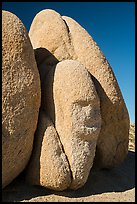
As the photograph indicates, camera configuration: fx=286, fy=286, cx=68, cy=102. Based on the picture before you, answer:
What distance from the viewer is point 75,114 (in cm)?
556

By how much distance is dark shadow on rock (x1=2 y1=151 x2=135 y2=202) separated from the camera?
5250 millimetres

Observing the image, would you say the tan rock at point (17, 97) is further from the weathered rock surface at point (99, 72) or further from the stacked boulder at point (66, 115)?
the weathered rock surface at point (99, 72)

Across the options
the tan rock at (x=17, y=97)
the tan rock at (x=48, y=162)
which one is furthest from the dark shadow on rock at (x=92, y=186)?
the tan rock at (x=17, y=97)

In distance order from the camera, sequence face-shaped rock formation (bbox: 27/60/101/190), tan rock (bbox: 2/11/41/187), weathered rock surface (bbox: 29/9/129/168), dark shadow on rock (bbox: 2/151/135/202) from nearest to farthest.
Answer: tan rock (bbox: 2/11/41/187)
dark shadow on rock (bbox: 2/151/135/202)
face-shaped rock formation (bbox: 27/60/101/190)
weathered rock surface (bbox: 29/9/129/168)

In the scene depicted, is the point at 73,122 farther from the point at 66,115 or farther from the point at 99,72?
the point at 99,72

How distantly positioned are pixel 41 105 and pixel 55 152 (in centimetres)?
114

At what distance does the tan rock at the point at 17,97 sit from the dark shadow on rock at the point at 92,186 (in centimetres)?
28

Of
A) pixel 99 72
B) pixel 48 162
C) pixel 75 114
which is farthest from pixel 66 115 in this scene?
pixel 99 72

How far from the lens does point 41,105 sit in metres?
6.04

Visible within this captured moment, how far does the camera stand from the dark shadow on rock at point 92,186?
525 cm

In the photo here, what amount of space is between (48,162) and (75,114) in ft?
3.43

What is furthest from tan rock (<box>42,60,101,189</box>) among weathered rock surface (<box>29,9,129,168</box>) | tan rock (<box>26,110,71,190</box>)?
weathered rock surface (<box>29,9,129,168</box>)

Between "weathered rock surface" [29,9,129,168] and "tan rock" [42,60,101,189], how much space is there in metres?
0.87

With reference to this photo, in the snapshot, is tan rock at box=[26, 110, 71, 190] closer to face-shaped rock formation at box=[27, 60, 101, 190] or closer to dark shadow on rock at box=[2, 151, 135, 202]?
face-shaped rock formation at box=[27, 60, 101, 190]
